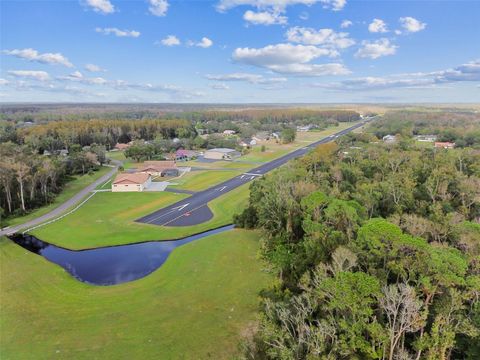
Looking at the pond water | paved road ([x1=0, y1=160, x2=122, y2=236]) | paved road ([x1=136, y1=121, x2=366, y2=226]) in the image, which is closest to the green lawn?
paved road ([x1=0, y1=160, x2=122, y2=236])

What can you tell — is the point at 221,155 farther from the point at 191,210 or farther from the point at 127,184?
the point at 191,210

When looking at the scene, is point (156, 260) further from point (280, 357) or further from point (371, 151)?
point (371, 151)

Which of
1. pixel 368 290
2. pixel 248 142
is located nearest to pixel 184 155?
Answer: pixel 248 142

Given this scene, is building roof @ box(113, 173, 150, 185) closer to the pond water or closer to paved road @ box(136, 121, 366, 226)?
paved road @ box(136, 121, 366, 226)

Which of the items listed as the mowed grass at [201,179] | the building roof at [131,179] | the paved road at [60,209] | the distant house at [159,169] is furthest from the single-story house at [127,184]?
the distant house at [159,169]

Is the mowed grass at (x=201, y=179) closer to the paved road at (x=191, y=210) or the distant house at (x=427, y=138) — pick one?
the paved road at (x=191, y=210)
